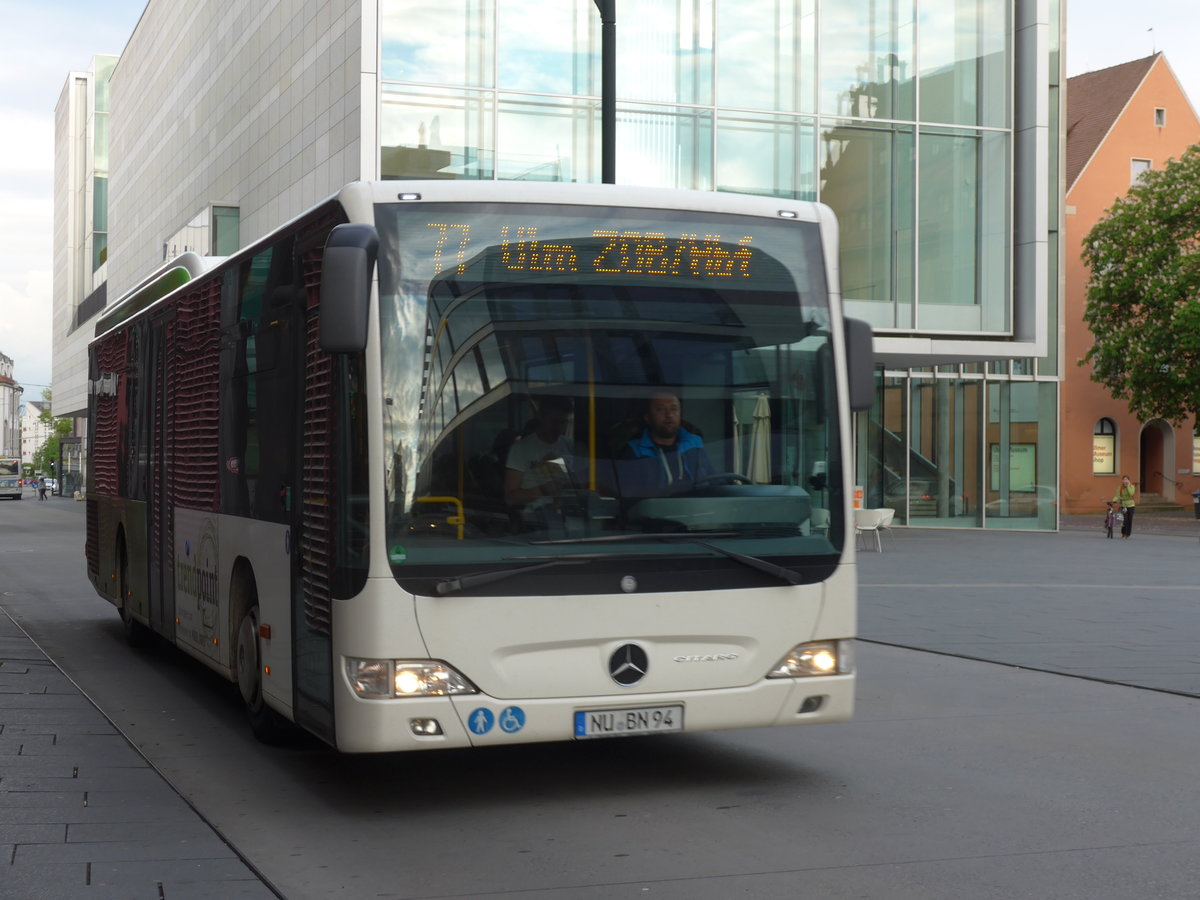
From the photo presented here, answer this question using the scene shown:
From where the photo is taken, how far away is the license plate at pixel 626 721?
6.55m

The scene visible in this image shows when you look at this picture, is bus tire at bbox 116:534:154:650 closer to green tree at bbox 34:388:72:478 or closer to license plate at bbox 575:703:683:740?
license plate at bbox 575:703:683:740

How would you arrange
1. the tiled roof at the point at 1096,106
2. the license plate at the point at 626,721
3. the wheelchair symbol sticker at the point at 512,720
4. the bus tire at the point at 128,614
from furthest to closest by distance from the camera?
1. the tiled roof at the point at 1096,106
2. the bus tire at the point at 128,614
3. the license plate at the point at 626,721
4. the wheelchair symbol sticker at the point at 512,720

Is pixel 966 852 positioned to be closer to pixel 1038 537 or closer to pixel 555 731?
pixel 555 731

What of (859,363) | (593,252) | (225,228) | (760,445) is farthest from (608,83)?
(225,228)

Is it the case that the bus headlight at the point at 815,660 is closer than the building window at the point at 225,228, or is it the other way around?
the bus headlight at the point at 815,660

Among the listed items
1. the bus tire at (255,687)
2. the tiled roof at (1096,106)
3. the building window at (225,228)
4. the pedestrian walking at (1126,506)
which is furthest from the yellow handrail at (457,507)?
the tiled roof at (1096,106)

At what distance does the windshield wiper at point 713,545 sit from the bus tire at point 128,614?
6891 millimetres

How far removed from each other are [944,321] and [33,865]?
30.2 meters

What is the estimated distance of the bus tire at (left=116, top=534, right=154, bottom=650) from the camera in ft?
41.0

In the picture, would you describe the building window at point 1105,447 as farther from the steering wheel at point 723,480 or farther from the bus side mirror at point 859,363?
the steering wheel at point 723,480

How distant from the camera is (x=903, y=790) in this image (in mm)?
7137

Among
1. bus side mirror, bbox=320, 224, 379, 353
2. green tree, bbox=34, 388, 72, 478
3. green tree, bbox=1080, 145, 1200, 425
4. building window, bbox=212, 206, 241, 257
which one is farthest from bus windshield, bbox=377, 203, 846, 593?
green tree, bbox=34, 388, 72, 478

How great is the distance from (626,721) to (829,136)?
27999mm

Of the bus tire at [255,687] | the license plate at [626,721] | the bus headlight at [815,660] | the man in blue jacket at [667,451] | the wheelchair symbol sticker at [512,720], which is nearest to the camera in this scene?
the wheelchair symbol sticker at [512,720]
